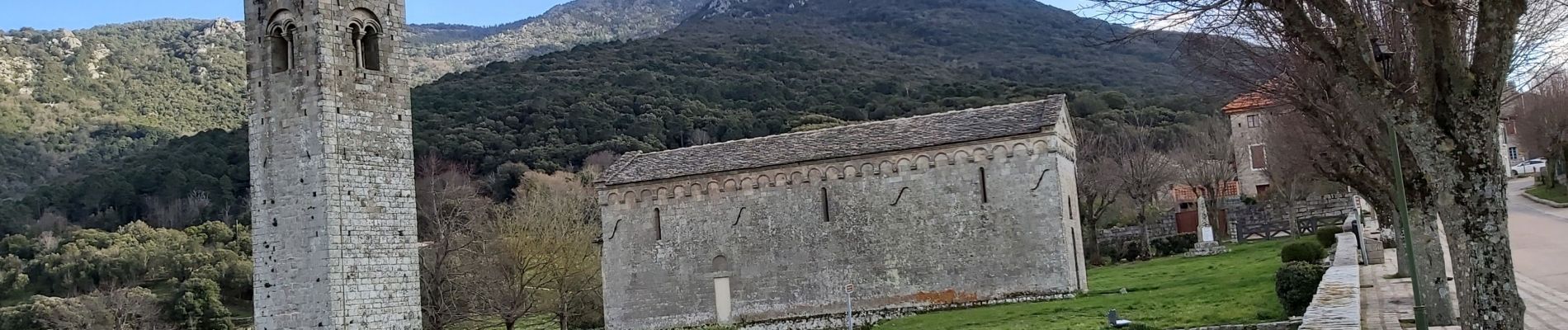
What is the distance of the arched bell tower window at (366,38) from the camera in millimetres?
18625

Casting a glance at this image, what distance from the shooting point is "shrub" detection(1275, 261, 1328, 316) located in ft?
51.4

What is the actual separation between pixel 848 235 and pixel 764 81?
67.1 m

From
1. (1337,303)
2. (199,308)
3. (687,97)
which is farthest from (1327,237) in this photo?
(687,97)

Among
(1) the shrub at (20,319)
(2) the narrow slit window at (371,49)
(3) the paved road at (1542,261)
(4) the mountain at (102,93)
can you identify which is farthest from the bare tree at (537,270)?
(4) the mountain at (102,93)

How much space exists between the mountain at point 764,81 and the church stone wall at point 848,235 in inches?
931

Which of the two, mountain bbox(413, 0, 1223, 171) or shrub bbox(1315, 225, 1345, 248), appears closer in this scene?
shrub bbox(1315, 225, 1345, 248)

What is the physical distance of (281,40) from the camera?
18.6 meters

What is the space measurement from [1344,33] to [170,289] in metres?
51.0

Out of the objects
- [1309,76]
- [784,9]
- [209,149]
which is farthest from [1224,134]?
[784,9]

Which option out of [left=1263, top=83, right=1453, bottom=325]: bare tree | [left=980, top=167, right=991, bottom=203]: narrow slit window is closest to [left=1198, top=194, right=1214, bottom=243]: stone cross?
[left=1263, top=83, right=1453, bottom=325]: bare tree

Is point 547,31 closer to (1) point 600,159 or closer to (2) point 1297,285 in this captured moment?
(1) point 600,159

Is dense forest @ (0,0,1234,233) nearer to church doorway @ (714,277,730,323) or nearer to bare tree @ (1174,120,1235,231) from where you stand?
bare tree @ (1174,120,1235,231)

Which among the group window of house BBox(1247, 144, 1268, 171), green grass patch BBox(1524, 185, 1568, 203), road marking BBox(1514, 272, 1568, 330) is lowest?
road marking BBox(1514, 272, 1568, 330)

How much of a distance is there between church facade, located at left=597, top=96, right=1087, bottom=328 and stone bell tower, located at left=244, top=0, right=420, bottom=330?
979 centimetres
